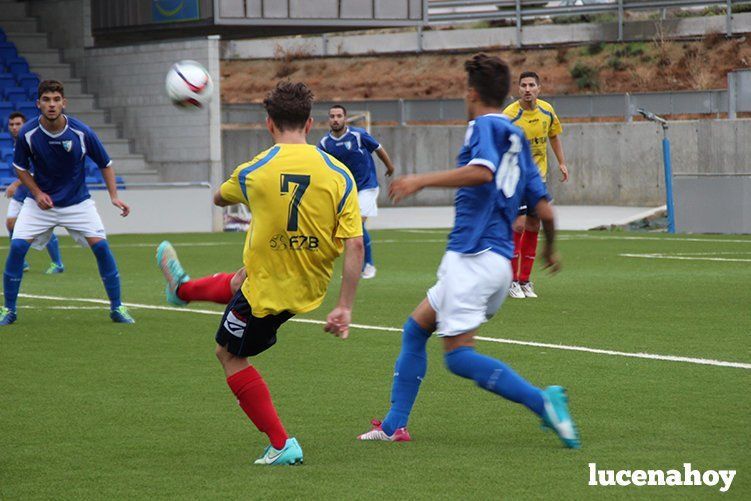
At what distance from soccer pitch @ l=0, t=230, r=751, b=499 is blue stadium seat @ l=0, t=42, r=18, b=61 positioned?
17219 millimetres

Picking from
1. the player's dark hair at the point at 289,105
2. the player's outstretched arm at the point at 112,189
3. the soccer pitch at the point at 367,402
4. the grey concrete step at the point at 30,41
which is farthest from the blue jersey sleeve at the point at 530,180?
the grey concrete step at the point at 30,41

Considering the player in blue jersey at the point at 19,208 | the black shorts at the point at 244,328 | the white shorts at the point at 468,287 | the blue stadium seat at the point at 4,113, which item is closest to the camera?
the black shorts at the point at 244,328

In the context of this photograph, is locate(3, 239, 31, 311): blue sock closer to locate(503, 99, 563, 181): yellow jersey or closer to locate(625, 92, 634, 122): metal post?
locate(503, 99, 563, 181): yellow jersey

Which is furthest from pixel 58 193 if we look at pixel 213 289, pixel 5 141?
pixel 5 141

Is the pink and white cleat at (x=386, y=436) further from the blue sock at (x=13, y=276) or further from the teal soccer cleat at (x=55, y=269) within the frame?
the teal soccer cleat at (x=55, y=269)

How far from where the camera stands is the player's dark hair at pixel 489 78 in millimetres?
6402

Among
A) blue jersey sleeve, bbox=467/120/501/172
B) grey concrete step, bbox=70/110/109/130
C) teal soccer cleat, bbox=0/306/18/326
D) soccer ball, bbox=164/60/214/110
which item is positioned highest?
grey concrete step, bbox=70/110/109/130

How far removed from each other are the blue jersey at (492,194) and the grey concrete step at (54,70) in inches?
1026

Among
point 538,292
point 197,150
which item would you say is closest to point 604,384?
point 538,292

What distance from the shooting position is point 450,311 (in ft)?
21.0

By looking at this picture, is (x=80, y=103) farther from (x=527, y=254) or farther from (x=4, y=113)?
(x=527, y=254)

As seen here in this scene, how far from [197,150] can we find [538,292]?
16.0 metres

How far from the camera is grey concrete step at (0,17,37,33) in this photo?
106 ft

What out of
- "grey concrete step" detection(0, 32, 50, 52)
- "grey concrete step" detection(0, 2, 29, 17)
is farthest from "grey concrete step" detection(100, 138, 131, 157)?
"grey concrete step" detection(0, 2, 29, 17)
